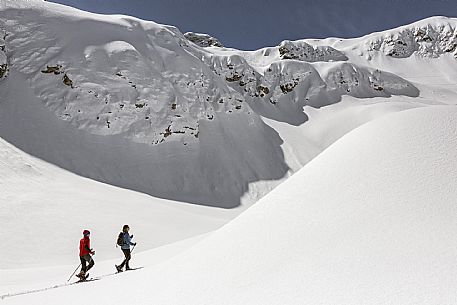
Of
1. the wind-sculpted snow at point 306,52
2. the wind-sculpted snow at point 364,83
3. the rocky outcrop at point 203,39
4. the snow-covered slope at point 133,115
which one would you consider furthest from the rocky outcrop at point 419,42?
the snow-covered slope at point 133,115

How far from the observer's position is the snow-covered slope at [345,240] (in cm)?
422

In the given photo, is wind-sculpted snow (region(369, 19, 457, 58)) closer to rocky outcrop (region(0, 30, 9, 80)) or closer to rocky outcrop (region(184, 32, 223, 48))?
rocky outcrop (region(184, 32, 223, 48))

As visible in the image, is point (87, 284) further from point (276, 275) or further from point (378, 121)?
point (378, 121)

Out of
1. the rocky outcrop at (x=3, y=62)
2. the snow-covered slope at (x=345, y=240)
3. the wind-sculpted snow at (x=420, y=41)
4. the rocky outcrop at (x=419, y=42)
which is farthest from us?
the wind-sculpted snow at (x=420, y=41)

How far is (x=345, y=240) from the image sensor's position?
198 inches

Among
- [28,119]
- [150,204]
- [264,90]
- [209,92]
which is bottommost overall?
[150,204]

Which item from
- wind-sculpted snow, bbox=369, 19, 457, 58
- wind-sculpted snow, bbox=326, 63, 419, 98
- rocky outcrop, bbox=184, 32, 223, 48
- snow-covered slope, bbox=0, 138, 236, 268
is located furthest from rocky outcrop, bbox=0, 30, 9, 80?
wind-sculpted snow, bbox=369, 19, 457, 58

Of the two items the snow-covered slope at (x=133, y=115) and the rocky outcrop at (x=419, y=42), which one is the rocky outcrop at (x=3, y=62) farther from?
the rocky outcrop at (x=419, y=42)

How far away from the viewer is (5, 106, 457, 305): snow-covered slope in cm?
422

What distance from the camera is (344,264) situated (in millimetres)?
4582

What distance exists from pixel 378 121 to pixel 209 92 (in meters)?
31.2

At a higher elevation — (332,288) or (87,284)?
(87,284)

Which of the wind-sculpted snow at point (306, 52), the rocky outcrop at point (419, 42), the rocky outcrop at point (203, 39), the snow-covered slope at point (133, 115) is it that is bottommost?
the snow-covered slope at point (133, 115)

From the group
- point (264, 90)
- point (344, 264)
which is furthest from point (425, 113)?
point (264, 90)
